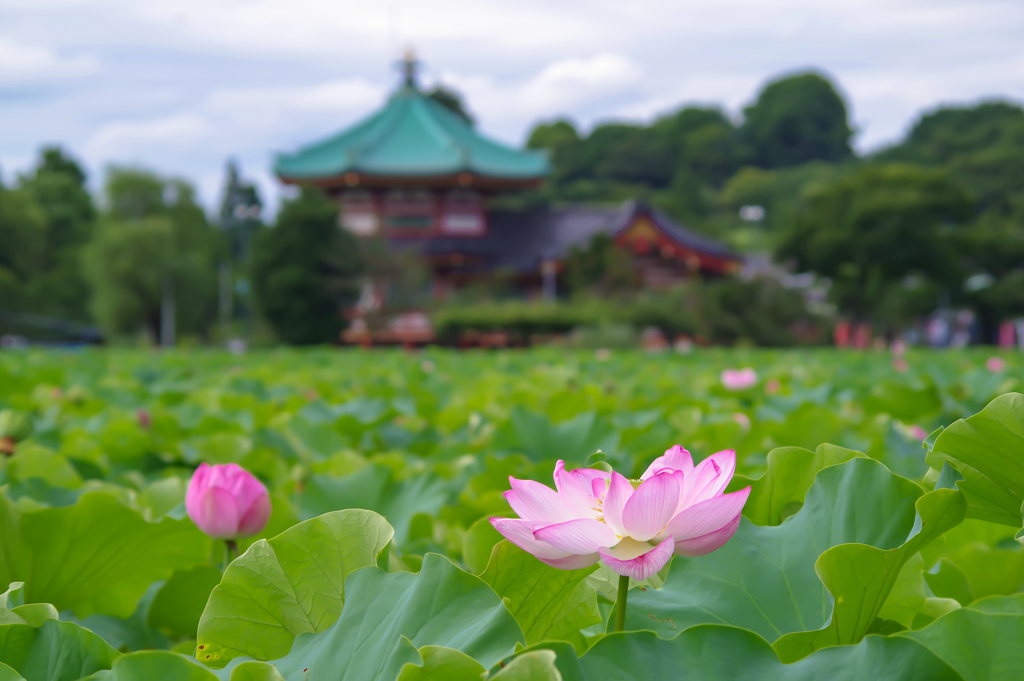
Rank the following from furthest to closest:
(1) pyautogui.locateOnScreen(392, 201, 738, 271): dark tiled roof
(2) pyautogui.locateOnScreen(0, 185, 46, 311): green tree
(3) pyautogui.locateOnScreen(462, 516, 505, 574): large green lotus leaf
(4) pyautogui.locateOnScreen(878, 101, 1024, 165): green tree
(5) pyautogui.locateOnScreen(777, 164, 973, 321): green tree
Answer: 1. (4) pyautogui.locateOnScreen(878, 101, 1024, 165): green tree
2. (2) pyautogui.locateOnScreen(0, 185, 46, 311): green tree
3. (1) pyautogui.locateOnScreen(392, 201, 738, 271): dark tiled roof
4. (5) pyautogui.locateOnScreen(777, 164, 973, 321): green tree
5. (3) pyautogui.locateOnScreen(462, 516, 505, 574): large green lotus leaf

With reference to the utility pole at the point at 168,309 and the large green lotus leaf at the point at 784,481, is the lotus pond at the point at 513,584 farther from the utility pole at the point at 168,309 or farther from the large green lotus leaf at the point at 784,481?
the utility pole at the point at 168,309

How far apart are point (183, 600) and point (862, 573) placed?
55 centimetres

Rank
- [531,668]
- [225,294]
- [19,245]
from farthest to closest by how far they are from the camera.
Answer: [19,245], [225,294], [531,668]

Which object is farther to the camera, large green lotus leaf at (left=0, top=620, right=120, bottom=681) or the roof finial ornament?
the roof finial ornament

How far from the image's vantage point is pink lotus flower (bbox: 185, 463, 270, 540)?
68cm

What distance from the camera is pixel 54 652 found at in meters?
0.45

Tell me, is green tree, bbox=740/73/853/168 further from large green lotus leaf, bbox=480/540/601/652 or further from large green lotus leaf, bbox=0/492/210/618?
large green lotus leaf, bbox=480/540/601/652

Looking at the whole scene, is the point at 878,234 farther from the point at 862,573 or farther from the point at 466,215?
the point at 862,573

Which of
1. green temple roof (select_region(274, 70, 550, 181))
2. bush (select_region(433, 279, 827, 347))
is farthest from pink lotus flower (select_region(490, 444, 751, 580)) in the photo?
green temple roof (select_region(274, 70, 550, 181))

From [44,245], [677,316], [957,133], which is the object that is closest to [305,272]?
[677,316]

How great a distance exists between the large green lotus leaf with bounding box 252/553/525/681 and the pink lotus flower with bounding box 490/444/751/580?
0.11ft

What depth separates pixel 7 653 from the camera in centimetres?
45

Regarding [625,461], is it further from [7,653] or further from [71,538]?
[7,653]

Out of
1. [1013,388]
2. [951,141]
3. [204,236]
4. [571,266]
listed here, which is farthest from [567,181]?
[1013,388]
